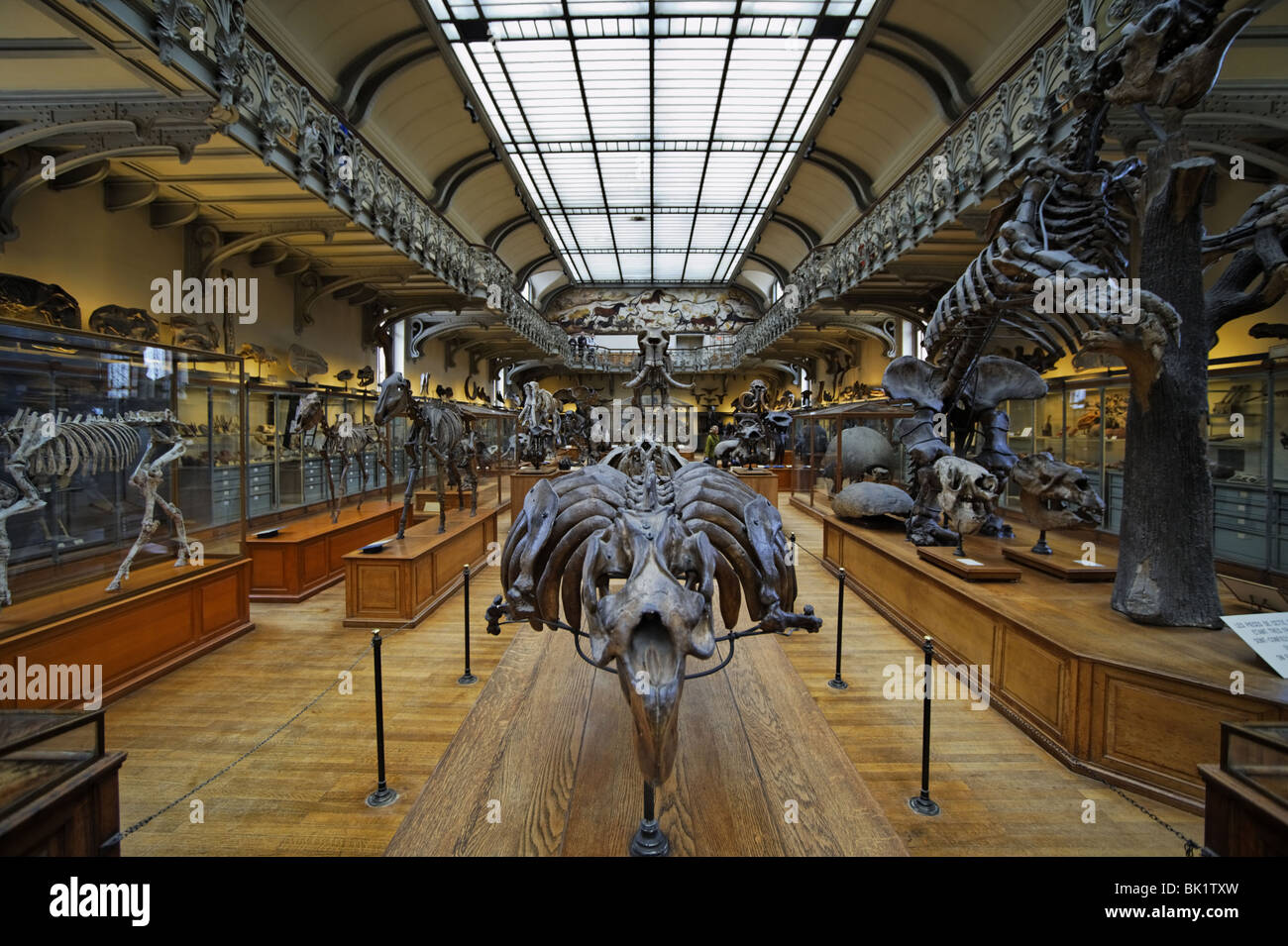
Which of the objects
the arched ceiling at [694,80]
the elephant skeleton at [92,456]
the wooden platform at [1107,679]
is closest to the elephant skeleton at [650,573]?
the wooden platform at [1107,679]

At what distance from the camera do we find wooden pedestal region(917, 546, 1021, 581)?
4586 millimetres

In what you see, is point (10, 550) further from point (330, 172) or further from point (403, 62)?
point (403, 62)

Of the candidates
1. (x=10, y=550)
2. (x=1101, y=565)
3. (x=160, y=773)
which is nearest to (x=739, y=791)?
(x=160, y=773)

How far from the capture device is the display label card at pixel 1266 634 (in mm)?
2842

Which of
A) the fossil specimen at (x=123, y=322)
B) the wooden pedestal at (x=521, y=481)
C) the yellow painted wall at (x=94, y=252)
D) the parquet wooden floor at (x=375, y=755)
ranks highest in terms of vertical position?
the yellow painted wall at (x=94, y=252)

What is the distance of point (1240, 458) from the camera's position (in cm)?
586

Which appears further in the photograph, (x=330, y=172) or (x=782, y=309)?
(x=782, y=309)

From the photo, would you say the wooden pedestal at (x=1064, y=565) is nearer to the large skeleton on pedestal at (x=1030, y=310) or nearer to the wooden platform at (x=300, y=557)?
the large skeleton on pedestal at (x=1030, y=310)

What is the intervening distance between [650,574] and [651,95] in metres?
15.8

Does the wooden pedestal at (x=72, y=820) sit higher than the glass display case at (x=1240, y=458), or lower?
lower

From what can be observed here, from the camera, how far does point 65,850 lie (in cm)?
193

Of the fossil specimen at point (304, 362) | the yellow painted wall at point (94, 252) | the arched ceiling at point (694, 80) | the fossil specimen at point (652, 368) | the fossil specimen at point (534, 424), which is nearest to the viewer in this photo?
the yellow painted wall at point (94, 252)

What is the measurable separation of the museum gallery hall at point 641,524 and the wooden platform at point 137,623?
3cm
